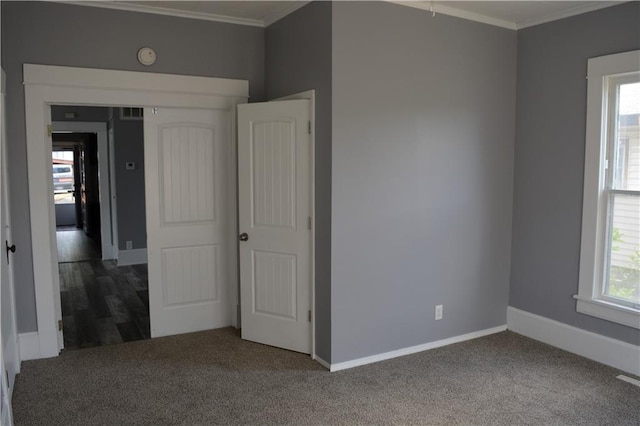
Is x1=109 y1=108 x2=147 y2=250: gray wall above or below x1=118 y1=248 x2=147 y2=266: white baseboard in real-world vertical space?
above

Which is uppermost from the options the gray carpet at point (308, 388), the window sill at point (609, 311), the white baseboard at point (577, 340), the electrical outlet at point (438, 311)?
the window sill at point (609, 311)

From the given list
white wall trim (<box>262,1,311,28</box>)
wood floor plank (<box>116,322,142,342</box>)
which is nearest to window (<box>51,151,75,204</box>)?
wood floor plank (<box>116,322,142,342</box>)

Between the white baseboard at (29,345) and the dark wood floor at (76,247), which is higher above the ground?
the white baseboard at (29,345)

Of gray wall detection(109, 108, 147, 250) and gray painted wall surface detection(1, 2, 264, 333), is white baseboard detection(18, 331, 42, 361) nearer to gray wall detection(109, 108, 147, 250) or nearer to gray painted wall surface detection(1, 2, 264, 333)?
gray painted wall surface detection(1, 2, 264, 333)

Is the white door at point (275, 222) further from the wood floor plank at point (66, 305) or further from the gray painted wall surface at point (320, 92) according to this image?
the wood floor plank at point (66, 305)

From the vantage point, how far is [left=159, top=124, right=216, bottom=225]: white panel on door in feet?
14.2

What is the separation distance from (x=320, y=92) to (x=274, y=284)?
1.54 metres

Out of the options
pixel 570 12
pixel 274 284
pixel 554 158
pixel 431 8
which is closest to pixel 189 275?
pixel 274 284

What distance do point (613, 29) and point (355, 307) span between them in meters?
2.71

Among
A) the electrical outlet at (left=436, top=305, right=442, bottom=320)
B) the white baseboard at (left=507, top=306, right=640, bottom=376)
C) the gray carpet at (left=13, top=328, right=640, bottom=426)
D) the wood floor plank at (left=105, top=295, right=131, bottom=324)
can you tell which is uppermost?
the electrical outlet at (left=436, top=305, right=442, bottom=320)

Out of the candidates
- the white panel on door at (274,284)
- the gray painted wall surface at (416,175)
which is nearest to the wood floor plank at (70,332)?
the white panel on door at (274,284)

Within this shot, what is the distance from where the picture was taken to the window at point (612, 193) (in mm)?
3668

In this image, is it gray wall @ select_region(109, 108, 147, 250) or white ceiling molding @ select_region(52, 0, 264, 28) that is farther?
gray wall @ select_region(109, 108, 147, 250)

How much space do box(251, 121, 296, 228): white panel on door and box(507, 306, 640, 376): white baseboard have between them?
2.19 metres
